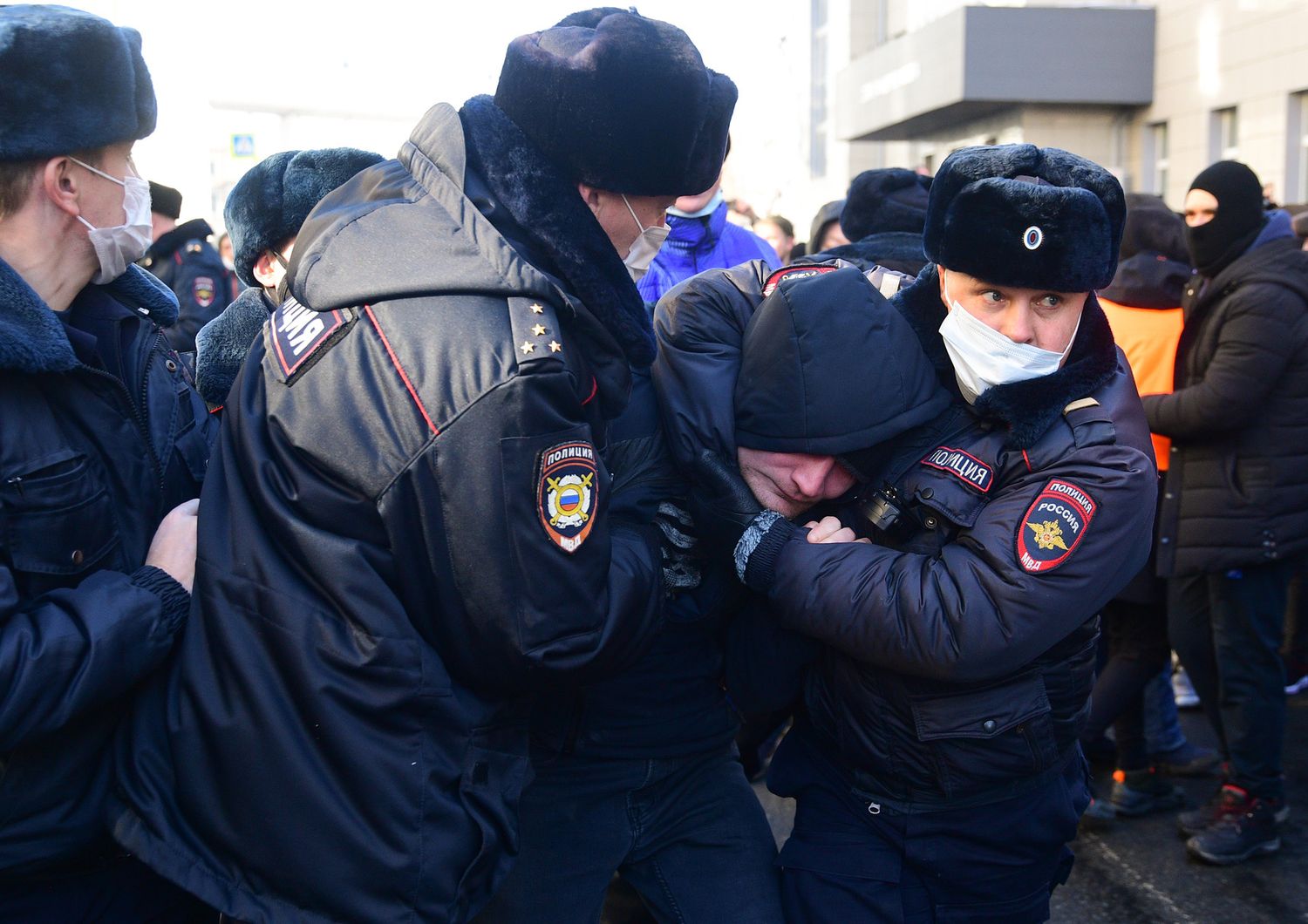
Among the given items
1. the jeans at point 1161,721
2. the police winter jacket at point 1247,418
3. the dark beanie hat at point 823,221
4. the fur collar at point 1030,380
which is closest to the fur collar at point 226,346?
the fur collar at point 1030,380

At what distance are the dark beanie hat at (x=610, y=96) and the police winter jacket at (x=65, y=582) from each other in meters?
0.83

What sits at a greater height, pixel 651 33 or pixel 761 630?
pixel 651 33

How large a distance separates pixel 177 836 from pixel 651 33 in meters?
1.44

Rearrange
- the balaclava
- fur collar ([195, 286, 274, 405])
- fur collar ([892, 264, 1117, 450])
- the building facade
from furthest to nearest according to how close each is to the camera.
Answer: the building facade < the balaclava < fur collar ([195, 286, 274, 405]) < fur collar ([892, 264, 1117, 450])

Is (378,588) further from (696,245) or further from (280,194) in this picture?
(696,245)

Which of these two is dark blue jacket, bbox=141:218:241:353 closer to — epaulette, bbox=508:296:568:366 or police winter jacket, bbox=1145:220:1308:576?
police winter jacket, bbox=1145:220:1308:576

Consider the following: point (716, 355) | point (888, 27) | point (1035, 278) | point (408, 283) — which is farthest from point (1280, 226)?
point (888, 27)

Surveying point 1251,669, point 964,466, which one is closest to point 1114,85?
point 1251,669

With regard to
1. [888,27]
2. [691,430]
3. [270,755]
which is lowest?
[270,755]

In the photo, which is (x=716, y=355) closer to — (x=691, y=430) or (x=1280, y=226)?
(x=691, y=430)

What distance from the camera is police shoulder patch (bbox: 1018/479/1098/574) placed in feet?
6.41

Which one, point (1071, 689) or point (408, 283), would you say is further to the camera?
point (1071, 689)

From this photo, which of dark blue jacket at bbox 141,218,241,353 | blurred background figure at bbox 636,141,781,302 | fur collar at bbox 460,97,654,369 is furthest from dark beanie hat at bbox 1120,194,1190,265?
dark blue jacket at bbox 141,218,241,353

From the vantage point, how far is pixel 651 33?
1859 millimetres
